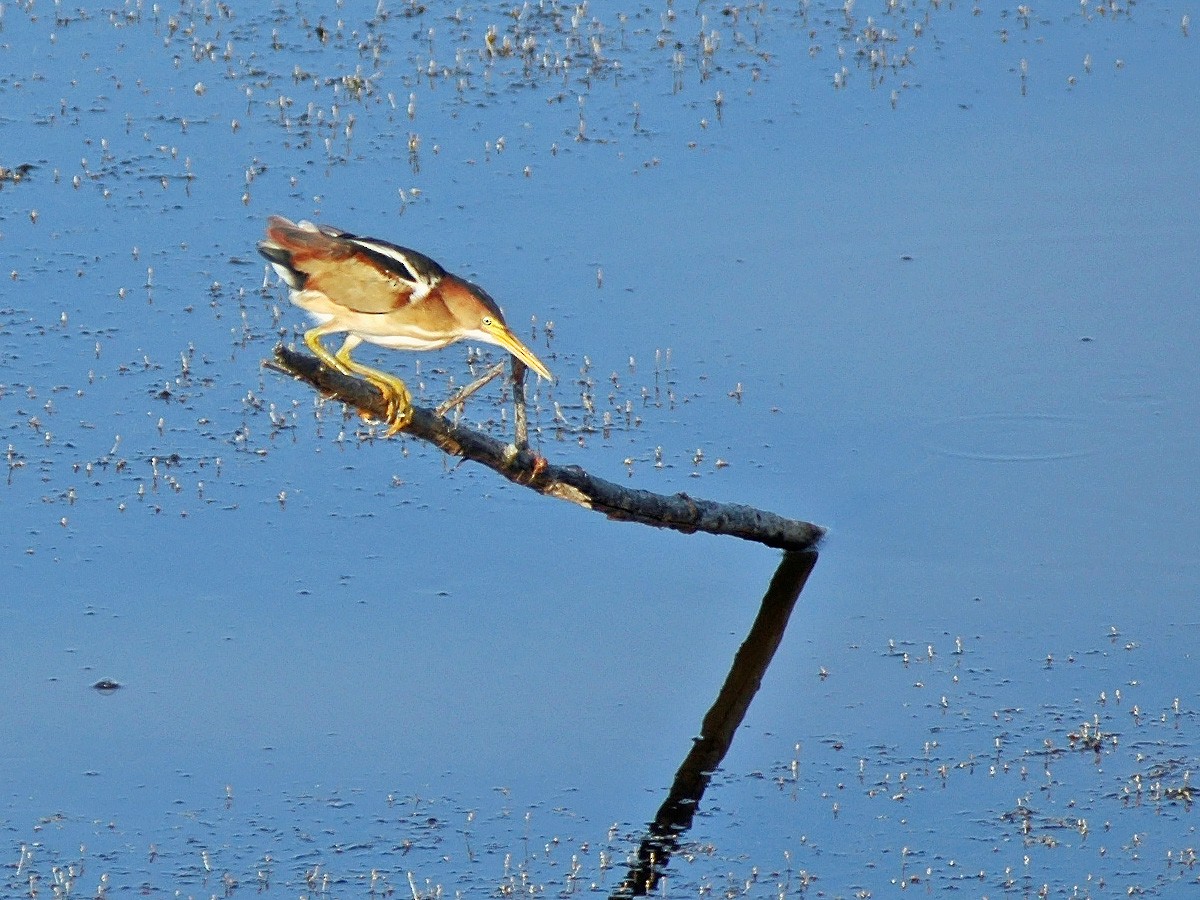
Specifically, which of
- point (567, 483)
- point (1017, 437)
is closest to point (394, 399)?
point (567, 483)

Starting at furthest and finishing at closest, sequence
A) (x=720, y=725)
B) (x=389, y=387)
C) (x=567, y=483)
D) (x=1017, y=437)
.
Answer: (x=1017, y=437) → (x=720, y=725) → (x=567, y=483) → (x=389, y=387)

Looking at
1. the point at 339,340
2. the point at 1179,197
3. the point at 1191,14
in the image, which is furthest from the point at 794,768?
the point at 1191,14

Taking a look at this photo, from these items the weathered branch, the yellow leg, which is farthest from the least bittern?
the weathered branch

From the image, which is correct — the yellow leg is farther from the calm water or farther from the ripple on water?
the ripple on water

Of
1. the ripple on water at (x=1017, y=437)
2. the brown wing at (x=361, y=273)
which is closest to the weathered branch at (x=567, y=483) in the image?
the brown wing at (x=361, y=273)

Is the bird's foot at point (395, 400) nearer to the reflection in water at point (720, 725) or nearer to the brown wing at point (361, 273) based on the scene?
the brown wing at point (361, 273)

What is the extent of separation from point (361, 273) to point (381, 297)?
0.11 m

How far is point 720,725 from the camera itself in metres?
8.17

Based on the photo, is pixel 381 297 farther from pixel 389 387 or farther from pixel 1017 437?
pixel 1017 437

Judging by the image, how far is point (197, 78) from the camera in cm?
1445

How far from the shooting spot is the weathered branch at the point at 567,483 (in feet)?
22.7

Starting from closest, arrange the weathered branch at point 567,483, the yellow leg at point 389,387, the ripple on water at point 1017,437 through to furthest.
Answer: the weathered branch at point 567,483 → the yellow leg at point 389,387 → the ripple on water at point 1017,437

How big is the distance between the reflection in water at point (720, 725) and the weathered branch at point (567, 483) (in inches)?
8.1

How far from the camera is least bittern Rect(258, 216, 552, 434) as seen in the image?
718cm
